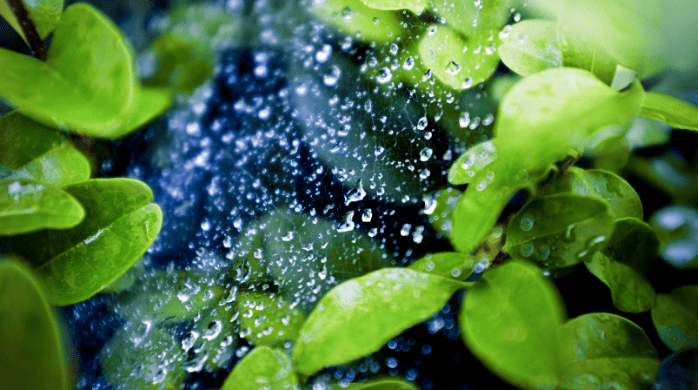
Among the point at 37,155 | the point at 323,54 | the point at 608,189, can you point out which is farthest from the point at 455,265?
the point at 37,155

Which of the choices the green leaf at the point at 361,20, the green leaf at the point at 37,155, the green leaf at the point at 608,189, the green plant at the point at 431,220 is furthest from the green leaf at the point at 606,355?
the green leaf at the point at 37,155

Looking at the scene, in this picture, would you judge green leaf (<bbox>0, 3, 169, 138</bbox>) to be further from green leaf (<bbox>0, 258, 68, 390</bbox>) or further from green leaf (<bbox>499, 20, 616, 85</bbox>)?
green leaf (<bbox>499, 20, 616, 85</bbox>)

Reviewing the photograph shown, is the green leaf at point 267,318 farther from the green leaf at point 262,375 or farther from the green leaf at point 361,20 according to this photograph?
the green leaf at point 361,20

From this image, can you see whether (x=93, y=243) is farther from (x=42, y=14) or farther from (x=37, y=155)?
(x=42, y=14)

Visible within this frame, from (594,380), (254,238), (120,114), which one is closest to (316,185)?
(254,238)

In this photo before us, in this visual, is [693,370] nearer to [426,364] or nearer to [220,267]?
[426,364]
